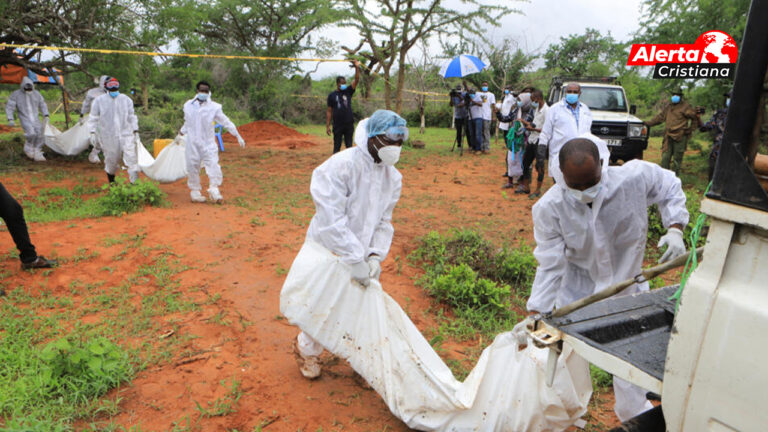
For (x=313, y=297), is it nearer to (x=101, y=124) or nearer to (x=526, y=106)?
(x=101, y=124)

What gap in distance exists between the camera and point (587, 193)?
7.02 feet

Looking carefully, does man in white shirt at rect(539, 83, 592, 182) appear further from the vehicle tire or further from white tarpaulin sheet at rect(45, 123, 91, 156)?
white tarpaulin sheet at rect(45, 123, 91, 156)

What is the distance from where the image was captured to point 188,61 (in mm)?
21203

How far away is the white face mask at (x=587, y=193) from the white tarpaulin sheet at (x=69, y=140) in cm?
960

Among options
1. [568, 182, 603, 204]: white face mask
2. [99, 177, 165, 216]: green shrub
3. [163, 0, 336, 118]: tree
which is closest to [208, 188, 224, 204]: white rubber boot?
[99, 177, 165, 216]: green shrub

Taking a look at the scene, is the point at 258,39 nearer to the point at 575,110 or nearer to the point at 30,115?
the point at 30,115

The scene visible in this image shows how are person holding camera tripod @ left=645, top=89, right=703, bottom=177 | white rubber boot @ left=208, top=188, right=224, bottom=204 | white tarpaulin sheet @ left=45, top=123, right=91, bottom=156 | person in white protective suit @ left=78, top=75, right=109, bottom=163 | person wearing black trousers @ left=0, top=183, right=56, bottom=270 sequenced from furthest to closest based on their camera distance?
white tarpaulin sheet @ left=45, top=123, right=91, bottom=156
person in white protective suit @ left=78, top=75, right=109, bottom=163
person holding camera tripod @ left=645, top=89, right=703, bottom=177
white rubber boot @ left=208, top=188, right=224, bottom=204
person wearing black trousers @ left=0, top=183, right=56, bottom=270

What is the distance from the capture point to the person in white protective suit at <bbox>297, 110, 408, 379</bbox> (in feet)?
8.52

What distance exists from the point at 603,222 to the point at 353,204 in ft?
4.37

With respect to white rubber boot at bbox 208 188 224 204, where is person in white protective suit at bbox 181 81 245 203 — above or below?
above

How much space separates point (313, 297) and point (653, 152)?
566 inches

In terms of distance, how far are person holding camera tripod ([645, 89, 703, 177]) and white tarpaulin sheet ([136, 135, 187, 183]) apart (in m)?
8.27

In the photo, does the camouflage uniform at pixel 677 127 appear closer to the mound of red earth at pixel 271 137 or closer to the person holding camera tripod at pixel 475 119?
the person holding camera tripod at pixel 475 119

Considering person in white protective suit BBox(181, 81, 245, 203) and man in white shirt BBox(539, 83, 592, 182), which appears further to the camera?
person in white protective suit BBox(181, 81, 245, 203)
